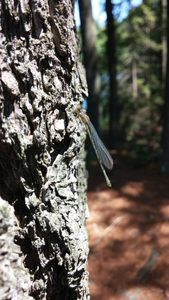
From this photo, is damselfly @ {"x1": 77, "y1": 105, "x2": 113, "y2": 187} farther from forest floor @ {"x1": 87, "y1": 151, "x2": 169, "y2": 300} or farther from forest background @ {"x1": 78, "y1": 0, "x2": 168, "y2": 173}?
forest background @ {"x1": 78, "y1": 0, "x2": 168, "y2": 173}

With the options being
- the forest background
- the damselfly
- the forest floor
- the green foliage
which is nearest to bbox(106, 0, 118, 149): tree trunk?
the forest background

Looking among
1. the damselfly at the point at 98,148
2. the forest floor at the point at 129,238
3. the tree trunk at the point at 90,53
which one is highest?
the tree trunk at the point at 90,53

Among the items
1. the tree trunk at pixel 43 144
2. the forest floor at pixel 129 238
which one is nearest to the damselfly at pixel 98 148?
the tree trunk at pixel 43 144

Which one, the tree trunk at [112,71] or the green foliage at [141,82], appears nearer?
the tree trunk at [112,71]

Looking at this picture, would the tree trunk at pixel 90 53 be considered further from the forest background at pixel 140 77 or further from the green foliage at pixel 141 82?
the green foliage at pixel 141 82

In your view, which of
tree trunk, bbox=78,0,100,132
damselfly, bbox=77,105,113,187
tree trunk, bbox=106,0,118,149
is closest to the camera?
damselfly, bbox=77,105,113,187

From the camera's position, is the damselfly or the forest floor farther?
the forest floor

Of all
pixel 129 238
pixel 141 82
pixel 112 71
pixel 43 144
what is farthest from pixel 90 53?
pixel 43 144
